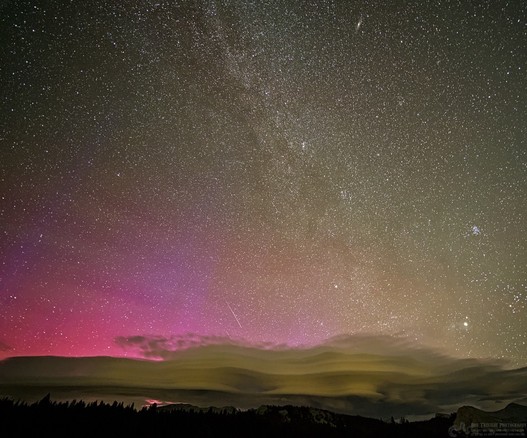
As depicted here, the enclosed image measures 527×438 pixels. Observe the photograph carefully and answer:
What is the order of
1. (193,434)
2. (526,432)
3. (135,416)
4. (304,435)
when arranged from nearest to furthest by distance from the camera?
(526,432)
(193,434)
(135,416)
(304,435)

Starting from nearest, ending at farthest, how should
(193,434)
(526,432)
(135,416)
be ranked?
1. (526,432)
2. (193,434)
3. (135,416)

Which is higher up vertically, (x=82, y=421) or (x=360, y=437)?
(x=82, y=421)

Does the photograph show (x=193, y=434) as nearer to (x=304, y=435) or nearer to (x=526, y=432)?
(x=304, y=435)

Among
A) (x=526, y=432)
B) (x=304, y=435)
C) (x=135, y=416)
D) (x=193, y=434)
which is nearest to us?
(x=526, y=432)

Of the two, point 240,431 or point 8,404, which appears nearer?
point 8,404

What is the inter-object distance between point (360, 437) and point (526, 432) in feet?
184

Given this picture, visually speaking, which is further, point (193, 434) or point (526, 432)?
point (193, 434)

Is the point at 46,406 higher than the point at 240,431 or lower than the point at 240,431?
higher

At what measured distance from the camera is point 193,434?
4358 inches

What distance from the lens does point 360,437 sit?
13575 centimetres

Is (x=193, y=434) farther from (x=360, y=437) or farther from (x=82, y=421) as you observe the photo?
(x=360, y=437)

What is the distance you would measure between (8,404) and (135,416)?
3878 centimetres

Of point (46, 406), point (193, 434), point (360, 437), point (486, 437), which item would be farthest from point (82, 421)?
point (486, 437)

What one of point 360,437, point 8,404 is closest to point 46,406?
point 8,404
